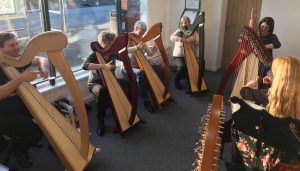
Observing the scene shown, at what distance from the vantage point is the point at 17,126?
7.29ft

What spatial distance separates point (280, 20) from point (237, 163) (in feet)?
10.4

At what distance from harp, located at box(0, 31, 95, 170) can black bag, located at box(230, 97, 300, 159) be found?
108cm

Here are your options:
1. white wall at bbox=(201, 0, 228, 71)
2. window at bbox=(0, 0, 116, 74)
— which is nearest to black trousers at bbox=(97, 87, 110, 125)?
window at bbox=(0, 0, 116, 74)

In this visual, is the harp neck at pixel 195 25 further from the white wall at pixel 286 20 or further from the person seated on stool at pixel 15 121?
the person seated on stool at pixel 15 121

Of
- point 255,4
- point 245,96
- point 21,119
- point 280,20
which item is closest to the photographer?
point 245,96

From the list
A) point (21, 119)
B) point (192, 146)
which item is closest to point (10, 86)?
point (21, 119)

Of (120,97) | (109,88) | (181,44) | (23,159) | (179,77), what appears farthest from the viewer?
(179,77)

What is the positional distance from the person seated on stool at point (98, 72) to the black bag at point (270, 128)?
1.58 metres

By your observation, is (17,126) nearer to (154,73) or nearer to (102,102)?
(102,102)

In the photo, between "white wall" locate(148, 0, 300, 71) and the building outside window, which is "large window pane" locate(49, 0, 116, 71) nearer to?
the building outside window

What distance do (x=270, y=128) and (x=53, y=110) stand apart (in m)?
1.66

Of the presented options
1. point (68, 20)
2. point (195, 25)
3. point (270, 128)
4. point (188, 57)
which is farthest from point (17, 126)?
point (188, 57)

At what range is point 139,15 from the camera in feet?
15.6

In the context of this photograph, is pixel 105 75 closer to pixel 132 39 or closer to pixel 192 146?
pixel 132 39
